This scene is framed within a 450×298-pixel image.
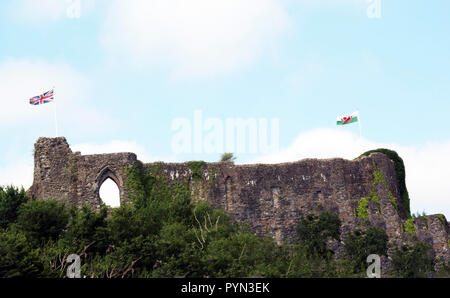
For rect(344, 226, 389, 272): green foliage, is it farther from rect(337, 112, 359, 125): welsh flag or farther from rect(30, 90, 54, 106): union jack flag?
rect(30, 90, 54, 106): union jack flag

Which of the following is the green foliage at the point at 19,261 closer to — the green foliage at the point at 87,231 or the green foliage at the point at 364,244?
the green foliage at the point at 87,231

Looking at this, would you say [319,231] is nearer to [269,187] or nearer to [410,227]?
[269,187]

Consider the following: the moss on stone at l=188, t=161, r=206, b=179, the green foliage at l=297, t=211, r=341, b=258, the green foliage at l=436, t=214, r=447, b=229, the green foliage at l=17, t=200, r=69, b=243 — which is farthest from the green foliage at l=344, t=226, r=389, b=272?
the green foliage at l=17, t=200, r=69, b=243

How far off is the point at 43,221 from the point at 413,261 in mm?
24778

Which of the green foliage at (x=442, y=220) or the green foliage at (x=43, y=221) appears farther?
the green foliage at (x=442, y=220)

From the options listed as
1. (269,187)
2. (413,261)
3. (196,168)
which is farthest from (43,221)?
(413,261)

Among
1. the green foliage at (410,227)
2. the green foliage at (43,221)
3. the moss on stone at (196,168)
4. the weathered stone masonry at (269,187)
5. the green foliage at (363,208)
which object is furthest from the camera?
the green foliage at (363,208)

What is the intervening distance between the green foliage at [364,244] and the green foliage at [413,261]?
114 centimetres

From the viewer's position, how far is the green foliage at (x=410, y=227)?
60.1 metres

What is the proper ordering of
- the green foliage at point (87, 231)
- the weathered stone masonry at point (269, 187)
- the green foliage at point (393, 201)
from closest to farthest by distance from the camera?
the green foliage at point (87, 231), the weathered stone masonry at point (269, 187), the green foliage at point (393, 201)

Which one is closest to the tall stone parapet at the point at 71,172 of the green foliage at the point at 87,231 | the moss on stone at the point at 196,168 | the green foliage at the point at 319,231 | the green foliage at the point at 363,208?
the moss on stone at the point at 196,168

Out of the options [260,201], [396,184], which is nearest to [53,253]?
[260,201]

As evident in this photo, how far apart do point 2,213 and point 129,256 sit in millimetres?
12588
